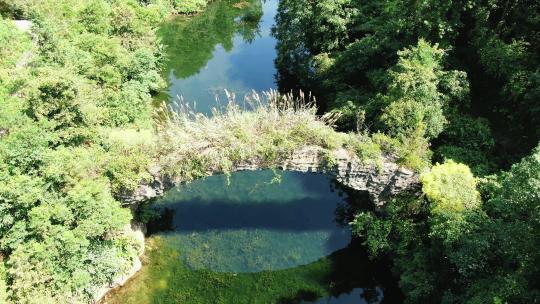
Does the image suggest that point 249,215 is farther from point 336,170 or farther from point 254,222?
point 336,170

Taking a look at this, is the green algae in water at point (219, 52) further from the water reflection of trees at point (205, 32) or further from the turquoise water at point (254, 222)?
the turquoise water at point (254, 222)

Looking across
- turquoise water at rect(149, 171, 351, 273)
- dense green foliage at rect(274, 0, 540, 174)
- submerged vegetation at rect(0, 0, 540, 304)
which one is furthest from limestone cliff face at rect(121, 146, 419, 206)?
turquoise water at rect(149, 171, 351, 273)

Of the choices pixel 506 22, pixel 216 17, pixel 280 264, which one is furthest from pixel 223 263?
pixel 216 17

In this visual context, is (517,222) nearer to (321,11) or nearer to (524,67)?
(524,67)

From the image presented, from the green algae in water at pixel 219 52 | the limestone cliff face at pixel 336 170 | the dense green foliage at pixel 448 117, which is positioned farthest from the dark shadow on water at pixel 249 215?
the green algae in water at pixel 219 52

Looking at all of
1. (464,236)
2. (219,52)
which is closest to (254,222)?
(464,236)
